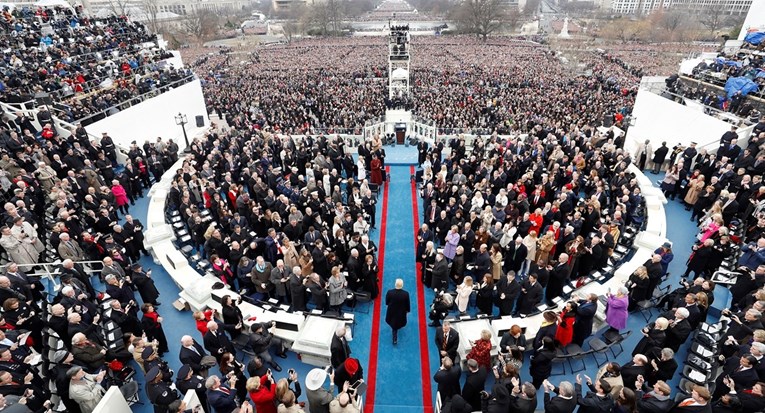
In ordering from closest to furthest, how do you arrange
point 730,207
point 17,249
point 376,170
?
point 17,249 < point 730,207 < point 376,170

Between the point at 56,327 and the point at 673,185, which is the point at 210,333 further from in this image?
the point at 673,185

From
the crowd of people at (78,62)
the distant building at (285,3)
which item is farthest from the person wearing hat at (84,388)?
the distant building at (285,3)

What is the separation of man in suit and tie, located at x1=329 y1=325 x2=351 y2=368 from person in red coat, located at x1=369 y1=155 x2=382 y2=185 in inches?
327

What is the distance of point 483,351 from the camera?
593 centimetres

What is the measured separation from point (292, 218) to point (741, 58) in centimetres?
2486

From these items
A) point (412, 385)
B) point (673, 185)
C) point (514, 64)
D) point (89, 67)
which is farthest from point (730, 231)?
point (514, 64)

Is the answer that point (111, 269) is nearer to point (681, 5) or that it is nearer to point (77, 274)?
point (77, 274)

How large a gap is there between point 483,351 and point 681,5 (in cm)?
13232

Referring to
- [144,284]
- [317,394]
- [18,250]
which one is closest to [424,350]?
[317,394]

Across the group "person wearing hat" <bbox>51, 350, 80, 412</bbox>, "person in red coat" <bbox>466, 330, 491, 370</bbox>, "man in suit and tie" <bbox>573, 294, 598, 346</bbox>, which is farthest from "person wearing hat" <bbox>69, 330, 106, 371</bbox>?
"man in suit and tie" <bbox>573, 294, 598, 346</bbox>

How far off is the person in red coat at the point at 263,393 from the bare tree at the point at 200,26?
8604 cm

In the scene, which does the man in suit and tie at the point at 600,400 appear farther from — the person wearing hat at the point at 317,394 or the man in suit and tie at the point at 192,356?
the man in suit and tie at the point at 192,356

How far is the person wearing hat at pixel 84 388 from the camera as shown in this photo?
16.5 ft

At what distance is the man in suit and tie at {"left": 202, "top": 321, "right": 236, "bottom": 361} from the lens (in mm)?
5980
